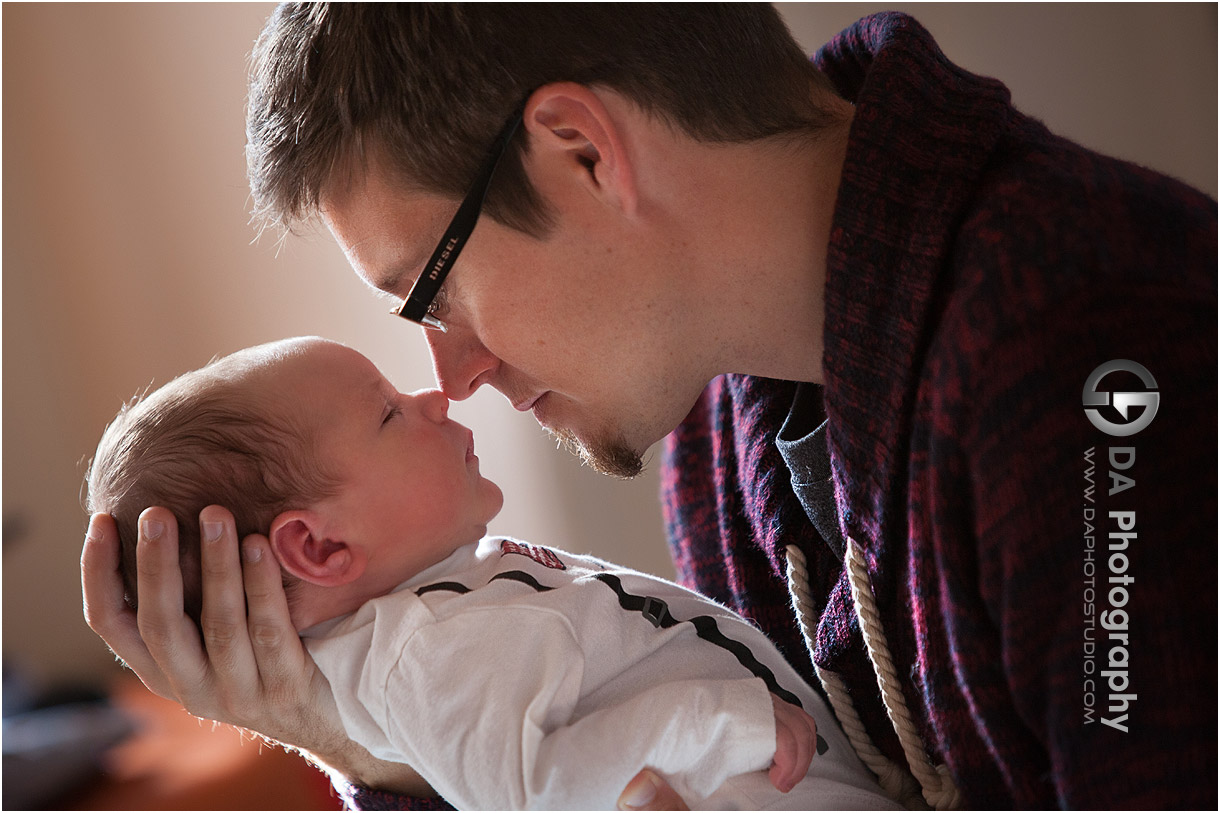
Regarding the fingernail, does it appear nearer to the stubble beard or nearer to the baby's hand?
the baby's hand

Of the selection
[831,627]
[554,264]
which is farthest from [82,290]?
[831,627]

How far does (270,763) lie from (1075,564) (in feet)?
7.03

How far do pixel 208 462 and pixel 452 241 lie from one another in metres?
0.36

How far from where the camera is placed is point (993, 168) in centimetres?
99

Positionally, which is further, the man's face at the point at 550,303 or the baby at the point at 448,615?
the man's face at the point at 550,303

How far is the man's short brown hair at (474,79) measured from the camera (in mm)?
1085

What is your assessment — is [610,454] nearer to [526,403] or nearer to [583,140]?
[526,403]

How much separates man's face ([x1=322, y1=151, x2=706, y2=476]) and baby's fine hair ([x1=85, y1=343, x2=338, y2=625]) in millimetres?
208

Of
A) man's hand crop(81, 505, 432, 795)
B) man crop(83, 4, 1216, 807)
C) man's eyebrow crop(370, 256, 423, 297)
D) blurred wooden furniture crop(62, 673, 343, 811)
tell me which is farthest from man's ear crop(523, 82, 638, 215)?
blurred wooden furniture crop(62, 673, 343, 811)

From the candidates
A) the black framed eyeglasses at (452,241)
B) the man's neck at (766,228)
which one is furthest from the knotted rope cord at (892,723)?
the black framed eyeglasses at (452,241)

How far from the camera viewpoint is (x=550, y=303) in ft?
3.88

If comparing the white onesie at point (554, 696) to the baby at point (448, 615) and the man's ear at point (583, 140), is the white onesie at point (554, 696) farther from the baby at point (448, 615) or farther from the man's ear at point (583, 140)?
the man's ear at point (583, 140)

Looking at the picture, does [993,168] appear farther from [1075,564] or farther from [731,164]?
[1075,564]

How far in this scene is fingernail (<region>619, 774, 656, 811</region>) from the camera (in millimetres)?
1015
